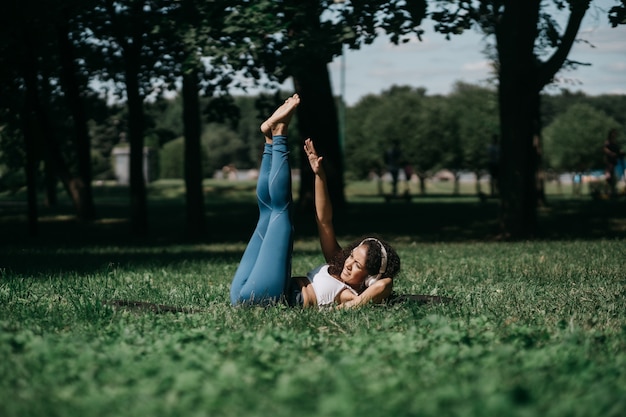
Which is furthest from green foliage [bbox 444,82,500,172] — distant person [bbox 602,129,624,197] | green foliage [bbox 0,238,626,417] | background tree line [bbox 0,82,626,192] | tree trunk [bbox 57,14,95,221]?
green foliage [bbox 0,238,626,417]

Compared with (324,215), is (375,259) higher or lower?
lower

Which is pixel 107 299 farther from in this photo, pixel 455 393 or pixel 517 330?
pixel 455 393

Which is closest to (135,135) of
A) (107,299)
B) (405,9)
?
(405,9)

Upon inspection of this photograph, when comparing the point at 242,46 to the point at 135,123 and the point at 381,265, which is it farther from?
the point at 381,265

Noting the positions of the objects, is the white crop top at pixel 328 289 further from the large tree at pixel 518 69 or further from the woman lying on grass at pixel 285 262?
the large tree at pixel 518 69

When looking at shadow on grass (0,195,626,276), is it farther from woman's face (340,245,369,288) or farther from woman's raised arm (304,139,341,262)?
woman's face (340,245,369,288)

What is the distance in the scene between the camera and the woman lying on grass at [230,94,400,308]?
23.9 feet

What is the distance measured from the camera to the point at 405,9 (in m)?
15.8

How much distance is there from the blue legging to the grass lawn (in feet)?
0.89

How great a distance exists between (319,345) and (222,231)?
1580cm

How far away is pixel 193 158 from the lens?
19188 millimetres

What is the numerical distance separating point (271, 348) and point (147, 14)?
13.7m

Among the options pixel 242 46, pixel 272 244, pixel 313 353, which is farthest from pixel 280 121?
pixel 242 46

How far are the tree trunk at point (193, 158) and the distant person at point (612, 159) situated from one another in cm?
1526
